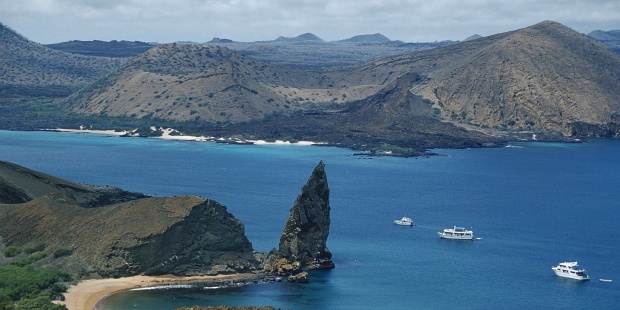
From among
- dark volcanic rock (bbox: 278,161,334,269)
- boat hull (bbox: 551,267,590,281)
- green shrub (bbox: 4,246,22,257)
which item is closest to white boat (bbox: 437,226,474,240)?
boat hull (bbox: 551,267,590,281)

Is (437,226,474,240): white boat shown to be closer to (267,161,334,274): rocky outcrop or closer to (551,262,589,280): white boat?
(551,262,589,280): white boat

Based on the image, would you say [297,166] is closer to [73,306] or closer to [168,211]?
[168,211]

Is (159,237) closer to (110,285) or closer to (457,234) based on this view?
(110,285)

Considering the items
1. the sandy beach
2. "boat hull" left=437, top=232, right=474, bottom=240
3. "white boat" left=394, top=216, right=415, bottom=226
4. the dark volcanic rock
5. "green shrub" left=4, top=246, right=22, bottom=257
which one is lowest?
the sandy beach

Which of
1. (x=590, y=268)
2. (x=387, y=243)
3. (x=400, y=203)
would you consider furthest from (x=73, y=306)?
(x=400, y=203)

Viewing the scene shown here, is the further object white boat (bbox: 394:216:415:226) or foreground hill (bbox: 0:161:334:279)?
white boat (bbox: 394:216:415:226)

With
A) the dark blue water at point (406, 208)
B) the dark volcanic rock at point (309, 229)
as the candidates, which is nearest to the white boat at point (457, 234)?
the dark blue water at point (406, 208)
